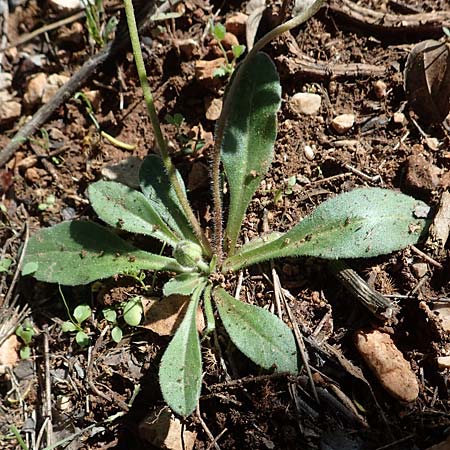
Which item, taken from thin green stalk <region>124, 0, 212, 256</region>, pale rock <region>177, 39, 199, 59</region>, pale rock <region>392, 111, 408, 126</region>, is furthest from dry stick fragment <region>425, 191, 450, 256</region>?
pale rock <region>177, 39, 199, 59</region>

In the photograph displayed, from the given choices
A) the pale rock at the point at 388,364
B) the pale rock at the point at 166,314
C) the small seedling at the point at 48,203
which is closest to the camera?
the pale rock at the point at 388,364

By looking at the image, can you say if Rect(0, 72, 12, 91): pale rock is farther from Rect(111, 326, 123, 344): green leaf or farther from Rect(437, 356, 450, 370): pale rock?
Rect(437, 356, 450, 370): pale rock

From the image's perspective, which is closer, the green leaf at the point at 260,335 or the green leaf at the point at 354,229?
the green leaf at the point at 260,335

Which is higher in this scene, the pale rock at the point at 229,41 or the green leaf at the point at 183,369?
the pale rock at the point at 229,41

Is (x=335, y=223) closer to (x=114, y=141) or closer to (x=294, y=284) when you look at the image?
(x=294, y=284)

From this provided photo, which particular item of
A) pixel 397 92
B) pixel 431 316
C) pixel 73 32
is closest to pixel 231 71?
pixel 397 92

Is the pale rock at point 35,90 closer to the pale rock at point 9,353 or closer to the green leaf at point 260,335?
the pale rock at point 9,353

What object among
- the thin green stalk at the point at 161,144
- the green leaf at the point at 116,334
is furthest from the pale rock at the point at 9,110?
the green leaf at the point at 116,334
